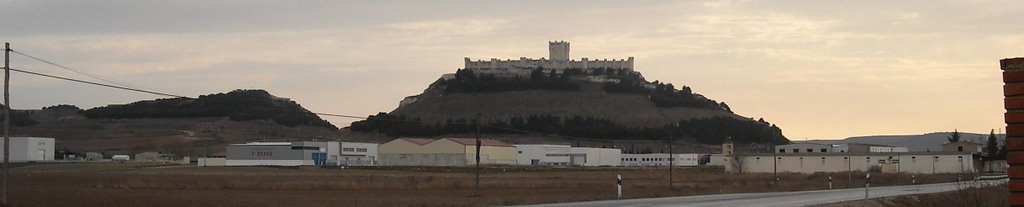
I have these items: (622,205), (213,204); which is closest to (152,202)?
(213,204)

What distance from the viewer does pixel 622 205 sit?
3822cm

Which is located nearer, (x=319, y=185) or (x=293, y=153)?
(x=319, y=185)

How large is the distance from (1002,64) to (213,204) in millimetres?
39310

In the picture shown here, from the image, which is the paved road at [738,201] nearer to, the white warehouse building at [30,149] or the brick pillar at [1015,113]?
the brick pillar at [1015,113]

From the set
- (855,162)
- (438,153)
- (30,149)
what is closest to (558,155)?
(438,153)

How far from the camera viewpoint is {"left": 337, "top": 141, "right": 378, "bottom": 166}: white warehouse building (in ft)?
580

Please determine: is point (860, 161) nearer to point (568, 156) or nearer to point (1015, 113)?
point (568, 156)

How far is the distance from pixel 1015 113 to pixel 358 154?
177024 millimetres

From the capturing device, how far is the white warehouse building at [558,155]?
185 m

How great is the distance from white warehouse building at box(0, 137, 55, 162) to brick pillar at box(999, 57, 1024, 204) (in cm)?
16464

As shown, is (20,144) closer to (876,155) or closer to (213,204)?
(876,155)

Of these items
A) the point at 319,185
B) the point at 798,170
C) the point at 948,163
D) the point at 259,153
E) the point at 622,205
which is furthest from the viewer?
the point at 259,153

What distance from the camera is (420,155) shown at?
16675 centimetres

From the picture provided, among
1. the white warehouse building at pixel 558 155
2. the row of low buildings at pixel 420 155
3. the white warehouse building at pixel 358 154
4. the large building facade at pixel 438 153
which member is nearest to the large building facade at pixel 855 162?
the row of low buildings at pixel 420 155
